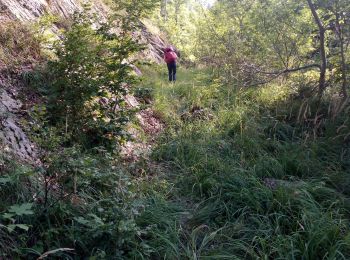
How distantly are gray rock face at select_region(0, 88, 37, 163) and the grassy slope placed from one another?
161 centimetres

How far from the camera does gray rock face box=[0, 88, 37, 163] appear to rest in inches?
154

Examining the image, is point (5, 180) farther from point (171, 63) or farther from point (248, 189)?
point (171, 63)

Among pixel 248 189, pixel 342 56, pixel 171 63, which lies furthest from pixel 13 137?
pixel 171 63

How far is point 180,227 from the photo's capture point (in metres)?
3.66

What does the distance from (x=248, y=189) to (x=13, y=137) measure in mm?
2933

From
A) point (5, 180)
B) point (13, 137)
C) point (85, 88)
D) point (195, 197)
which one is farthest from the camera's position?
point (85, 88)

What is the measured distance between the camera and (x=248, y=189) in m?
4.32

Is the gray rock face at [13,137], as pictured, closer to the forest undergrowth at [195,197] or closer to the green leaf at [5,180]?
the forest undergrowth at [195,197]

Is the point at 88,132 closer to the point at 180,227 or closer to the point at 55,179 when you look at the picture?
the point at 55,179

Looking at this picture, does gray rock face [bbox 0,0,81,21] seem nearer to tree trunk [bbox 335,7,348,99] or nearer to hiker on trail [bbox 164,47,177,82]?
hiker on trail [bbox 164,47,177,82]

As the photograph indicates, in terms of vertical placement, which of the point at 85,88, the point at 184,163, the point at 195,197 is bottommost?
the point at 195,197

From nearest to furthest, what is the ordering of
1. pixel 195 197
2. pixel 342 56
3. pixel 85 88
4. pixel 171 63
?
1. pixel 195 197
2. pixel 85 88
3. pixel 342 56
4. pixel 171 63

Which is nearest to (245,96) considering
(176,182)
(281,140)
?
(281,140)

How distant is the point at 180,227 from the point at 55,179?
54.4 inches
